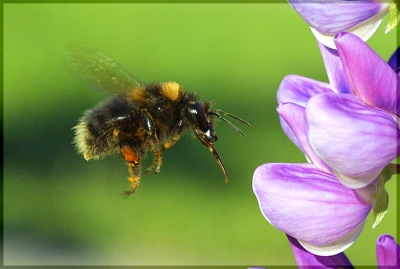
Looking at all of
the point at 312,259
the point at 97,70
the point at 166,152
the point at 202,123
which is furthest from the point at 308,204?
the point at 166,152

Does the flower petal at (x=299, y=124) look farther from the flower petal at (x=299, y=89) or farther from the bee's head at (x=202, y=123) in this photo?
the bee's head at (x=202, y=123)

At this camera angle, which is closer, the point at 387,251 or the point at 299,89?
the point at 387,251

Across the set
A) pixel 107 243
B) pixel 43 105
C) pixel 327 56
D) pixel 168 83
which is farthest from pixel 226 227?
pixel 327 56

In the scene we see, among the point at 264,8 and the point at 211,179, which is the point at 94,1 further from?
the point at 211,179

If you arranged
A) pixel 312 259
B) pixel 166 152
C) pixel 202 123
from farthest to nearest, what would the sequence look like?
pixel 166 152, pixel 202 123, pixel 312 259

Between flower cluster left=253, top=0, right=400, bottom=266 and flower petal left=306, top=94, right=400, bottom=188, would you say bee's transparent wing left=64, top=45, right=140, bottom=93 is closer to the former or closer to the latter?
flower cluster left=253, top=0, right=400, bottom=266

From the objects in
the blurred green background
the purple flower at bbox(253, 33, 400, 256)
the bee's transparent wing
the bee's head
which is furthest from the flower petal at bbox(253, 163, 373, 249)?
the blurred green background

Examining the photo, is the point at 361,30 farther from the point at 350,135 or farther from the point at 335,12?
the point at 350,135
